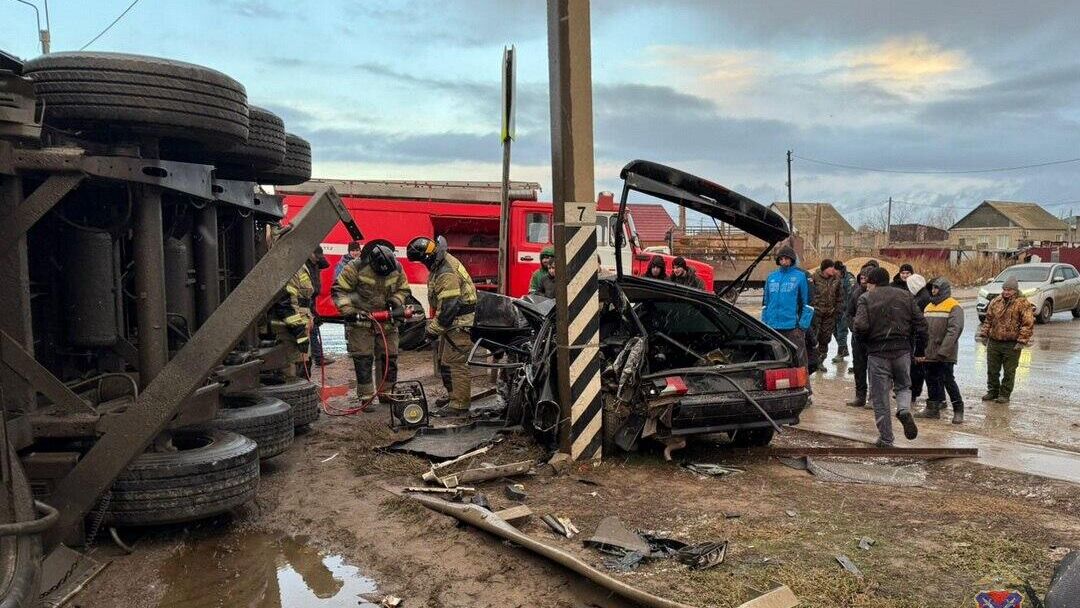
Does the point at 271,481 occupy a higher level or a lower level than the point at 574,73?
lower

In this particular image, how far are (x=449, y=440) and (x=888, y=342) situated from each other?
13.2 feet

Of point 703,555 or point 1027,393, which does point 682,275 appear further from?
point 703,555

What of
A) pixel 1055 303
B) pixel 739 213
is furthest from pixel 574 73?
pixel 1055 303

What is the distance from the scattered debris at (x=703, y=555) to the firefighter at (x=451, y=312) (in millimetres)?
3926

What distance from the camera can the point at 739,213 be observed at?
6.29 metres

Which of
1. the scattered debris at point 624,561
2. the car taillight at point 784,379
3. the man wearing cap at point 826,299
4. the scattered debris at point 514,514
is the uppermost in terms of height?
the man wearing cap at point 826,299

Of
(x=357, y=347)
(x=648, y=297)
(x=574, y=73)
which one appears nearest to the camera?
(x=574, y=73)

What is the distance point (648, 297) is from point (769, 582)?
2868 mm

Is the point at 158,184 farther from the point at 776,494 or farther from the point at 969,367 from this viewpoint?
the point at 969,367

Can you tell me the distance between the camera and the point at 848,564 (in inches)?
151

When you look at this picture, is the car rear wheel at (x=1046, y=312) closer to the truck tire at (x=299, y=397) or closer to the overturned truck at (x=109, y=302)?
the truck tire at (x=299, y=397)

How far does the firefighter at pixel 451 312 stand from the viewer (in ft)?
24.9

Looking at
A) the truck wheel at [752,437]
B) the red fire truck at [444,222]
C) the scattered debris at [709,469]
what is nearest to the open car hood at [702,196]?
the truck wheel at [752,437]

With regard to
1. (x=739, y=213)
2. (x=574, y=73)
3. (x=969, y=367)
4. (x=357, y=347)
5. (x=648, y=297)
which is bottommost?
(x=969, y=367)
